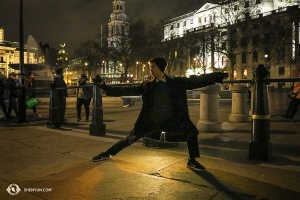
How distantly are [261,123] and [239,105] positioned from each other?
4569 millimetres

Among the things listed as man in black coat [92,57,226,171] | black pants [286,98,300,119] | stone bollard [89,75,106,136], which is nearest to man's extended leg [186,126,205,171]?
man in black coat [92,57,226,171]

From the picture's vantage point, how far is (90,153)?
5.08 m

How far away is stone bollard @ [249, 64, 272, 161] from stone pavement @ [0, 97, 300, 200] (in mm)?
149

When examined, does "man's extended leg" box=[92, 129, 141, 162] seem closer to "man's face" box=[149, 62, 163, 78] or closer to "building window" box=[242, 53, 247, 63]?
"man's face" box=[149, 62, 163, 78]

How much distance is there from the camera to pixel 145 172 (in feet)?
12.9

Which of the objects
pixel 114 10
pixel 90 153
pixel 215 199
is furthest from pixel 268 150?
pixel 114 10

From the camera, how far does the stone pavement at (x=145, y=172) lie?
318cm

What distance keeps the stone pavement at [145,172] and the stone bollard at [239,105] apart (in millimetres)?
2620

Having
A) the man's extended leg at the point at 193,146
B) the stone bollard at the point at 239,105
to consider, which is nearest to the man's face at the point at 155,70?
the man's extended leg at the point at 193,146

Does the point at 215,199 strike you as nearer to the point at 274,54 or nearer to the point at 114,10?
the point at 274,54

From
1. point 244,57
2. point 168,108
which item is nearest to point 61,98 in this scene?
point 168,108

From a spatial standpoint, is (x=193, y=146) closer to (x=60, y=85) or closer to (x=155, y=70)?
(x=155, y=70)

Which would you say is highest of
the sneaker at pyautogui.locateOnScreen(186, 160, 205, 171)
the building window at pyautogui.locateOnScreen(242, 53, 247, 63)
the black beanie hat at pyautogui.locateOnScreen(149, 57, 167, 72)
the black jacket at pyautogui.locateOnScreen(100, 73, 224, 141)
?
the building window at pyautogui.locateOnScreen(242, 53, 247, 63)

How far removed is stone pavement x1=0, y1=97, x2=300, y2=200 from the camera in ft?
10.4
